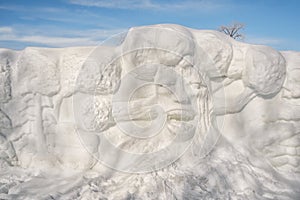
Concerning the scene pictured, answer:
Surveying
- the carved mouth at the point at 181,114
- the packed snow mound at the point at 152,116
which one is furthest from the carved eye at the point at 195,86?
the carved mouth at the point at 181,114

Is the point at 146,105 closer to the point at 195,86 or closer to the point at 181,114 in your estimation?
the point at 181,114

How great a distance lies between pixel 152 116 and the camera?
286cm

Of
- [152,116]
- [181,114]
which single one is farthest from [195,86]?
[152,116]

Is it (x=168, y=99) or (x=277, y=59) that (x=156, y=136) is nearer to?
(x=168, y=99)

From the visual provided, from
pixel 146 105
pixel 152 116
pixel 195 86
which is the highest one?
pixel 195 86

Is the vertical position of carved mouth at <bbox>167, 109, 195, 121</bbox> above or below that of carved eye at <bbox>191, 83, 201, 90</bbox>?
below

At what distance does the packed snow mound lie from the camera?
2707 millimetres

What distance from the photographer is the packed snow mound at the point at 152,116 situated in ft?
8.88

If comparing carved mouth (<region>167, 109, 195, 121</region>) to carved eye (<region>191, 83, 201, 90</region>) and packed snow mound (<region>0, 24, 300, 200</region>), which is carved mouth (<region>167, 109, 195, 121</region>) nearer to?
packed snow mound (<region>0, 24, 300, 200</region>)

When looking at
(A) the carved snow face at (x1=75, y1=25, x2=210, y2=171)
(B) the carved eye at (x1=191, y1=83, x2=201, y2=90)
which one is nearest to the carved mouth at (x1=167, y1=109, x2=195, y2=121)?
(A) the carved snow face at (x1=75, y1=25, x2=210, y2=171)

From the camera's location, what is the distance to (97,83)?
2783 millimetres

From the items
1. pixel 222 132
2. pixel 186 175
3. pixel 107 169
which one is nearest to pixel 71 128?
pixel 107 169

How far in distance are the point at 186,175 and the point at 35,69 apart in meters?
1.73

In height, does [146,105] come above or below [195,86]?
below
